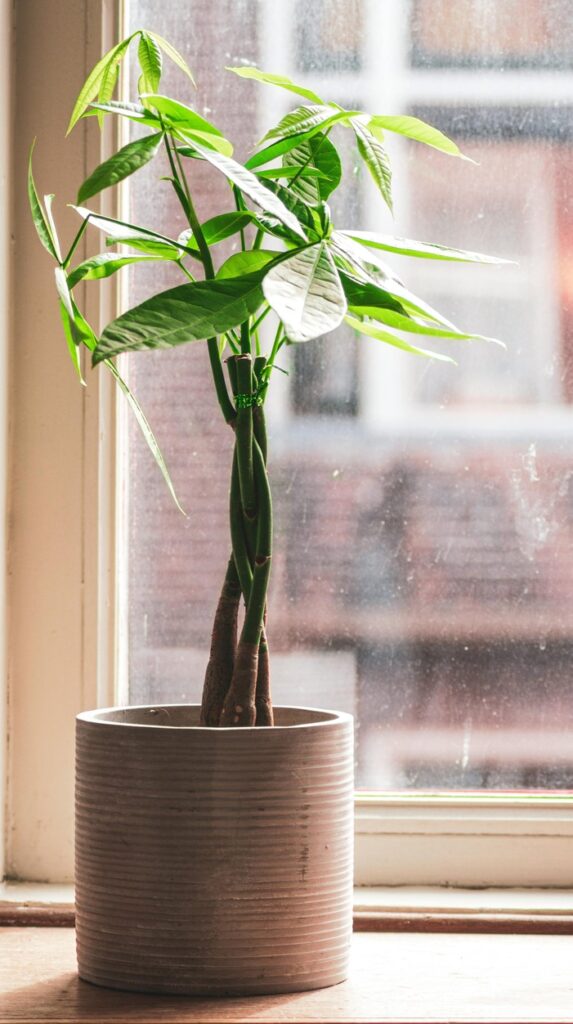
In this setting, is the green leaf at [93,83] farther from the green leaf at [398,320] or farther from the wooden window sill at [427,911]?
the wooden window sill at [427,911]

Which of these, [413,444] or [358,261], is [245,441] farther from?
[413,444]

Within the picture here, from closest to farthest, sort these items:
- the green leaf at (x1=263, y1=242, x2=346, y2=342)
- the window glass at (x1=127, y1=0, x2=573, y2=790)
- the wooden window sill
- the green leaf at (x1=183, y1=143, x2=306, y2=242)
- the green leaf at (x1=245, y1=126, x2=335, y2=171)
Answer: the green leaf at (x1=263, y1=242, x2=346, y2=342) < the green leaf at (x1=183, y1=143, x2=306, y2=242) < the green leaf at (x1=245, y1=126, x2=335, y2=171) < the wooden window sill < the window glass at (x1=127, y1=0, x2=573, y2=790)

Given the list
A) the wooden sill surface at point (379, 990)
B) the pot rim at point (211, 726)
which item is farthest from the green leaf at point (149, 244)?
the wooden sill surface at point (379, 990)

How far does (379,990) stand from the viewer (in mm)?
807

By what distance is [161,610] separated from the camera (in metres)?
1.12

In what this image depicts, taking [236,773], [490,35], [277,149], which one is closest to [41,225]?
[277,149]

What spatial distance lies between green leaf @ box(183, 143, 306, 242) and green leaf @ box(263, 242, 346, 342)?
0.02 metres

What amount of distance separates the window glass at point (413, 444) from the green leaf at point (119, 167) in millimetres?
336

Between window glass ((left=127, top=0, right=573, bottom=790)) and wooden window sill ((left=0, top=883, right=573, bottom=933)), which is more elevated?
window glass ((left=127, top=0, right=573, bottom=790))

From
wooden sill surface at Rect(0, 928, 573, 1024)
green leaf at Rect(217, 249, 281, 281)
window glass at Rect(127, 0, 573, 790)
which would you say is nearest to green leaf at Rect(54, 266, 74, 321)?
green leaf at Rect(217, 249, 281, 281)

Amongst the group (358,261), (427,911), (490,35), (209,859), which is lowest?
(427,911)

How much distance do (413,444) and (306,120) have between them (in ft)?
1.31

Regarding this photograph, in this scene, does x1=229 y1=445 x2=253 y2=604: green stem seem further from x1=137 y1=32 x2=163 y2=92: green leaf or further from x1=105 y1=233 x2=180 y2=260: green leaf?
x1=137 y1=32 x2=163 y2=92: green leaf

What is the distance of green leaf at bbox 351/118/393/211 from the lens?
828mm
